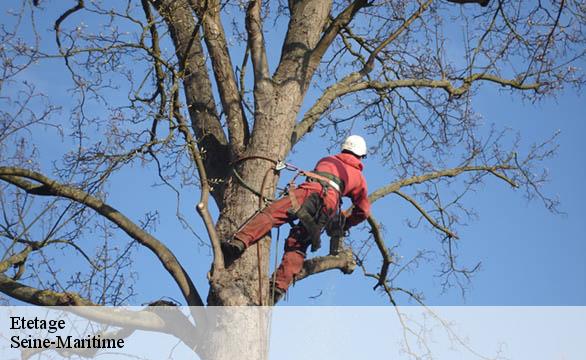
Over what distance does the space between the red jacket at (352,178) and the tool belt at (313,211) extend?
0.71 ft

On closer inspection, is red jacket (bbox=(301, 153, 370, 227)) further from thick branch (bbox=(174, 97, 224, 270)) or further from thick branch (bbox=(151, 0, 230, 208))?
thick branch (bbox=(174, 97, 224, 270))

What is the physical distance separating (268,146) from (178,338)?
173cm

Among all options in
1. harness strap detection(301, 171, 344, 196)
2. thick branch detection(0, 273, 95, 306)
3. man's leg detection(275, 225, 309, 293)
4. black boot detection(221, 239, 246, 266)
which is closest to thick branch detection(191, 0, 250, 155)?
harness strap detection(301, 171, 344, 196)

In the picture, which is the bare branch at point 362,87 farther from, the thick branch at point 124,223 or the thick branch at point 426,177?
the thick branch at point 124,223

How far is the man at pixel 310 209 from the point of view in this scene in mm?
6934

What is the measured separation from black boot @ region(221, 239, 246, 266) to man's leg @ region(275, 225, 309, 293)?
17.4 inches

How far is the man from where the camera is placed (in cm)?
693

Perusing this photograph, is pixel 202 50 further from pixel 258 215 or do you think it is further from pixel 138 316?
pixel 138 316

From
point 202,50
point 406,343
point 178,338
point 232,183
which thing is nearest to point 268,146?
point 232,183

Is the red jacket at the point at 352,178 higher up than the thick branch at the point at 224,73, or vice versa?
the thick branch at the point at 224,73

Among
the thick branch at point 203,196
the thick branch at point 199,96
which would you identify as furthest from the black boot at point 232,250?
the thick branch at point 199,96

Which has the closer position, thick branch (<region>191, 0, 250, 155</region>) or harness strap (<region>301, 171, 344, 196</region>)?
→ harness strap (<region>301, 171, 344, 196</region>)

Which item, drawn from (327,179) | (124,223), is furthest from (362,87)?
(124,223)

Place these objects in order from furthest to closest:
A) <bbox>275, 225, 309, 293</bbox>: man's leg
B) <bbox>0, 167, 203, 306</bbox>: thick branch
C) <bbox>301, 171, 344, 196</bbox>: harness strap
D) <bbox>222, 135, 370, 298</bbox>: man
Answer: <bbox>301, 171, 344, 196</bbox>: harness strap, <bbox>275, 225, 309, 293</bbox>: man's leg, <bbox>222, 135, 370, 298</bbox>: man, <bbox>0, 167, 203, 306</bbox>: thick branch
